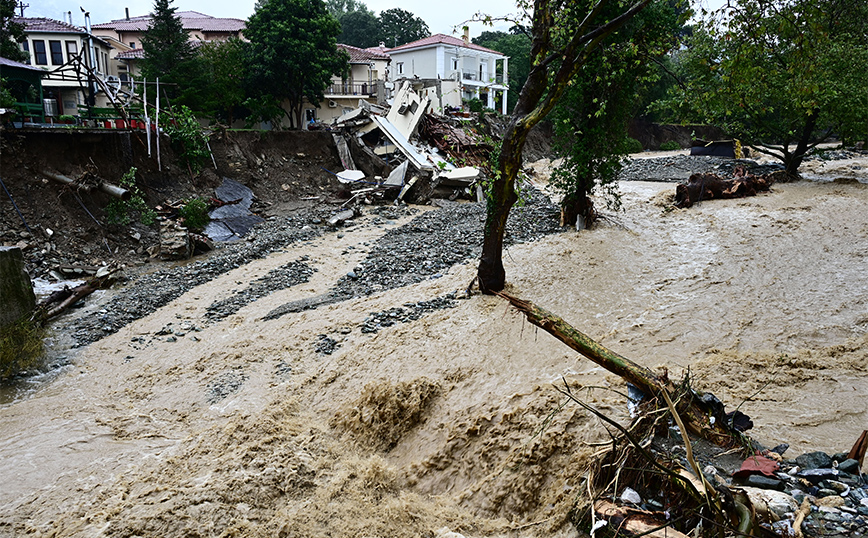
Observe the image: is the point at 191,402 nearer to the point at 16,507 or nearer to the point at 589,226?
the point at 16,507

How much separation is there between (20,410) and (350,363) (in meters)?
5.19

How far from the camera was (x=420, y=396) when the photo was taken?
7492mm

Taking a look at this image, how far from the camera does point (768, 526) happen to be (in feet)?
11.8

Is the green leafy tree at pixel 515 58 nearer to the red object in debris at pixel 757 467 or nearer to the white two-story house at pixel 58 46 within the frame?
the white two-story house at pixel 58 46

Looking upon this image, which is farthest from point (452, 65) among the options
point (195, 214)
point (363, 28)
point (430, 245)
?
point (430, 245)

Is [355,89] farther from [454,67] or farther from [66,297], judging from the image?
[66,297]

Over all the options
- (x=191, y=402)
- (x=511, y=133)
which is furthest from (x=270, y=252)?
(x=511, y=133)

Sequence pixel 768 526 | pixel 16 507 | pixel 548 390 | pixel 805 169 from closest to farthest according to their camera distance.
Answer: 1. pixel 768 526
2. pixel 16 507
3. pixel 548 390
4. pixel 805 169

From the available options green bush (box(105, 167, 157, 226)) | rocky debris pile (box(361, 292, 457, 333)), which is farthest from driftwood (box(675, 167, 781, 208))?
green bush (box(105, 167, 157, 226))

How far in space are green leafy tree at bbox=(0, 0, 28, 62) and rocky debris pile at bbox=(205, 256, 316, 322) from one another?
20567mm

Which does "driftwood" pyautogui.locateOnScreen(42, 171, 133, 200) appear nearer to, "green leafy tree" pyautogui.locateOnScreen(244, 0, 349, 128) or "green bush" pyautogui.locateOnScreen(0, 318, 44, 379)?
"green bush" pyautogui.locateOnScreen(0, 318, 44, 379)

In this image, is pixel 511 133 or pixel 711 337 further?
pixel 511 133

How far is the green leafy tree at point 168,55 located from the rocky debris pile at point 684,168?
22.8 metres

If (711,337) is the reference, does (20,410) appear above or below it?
below
